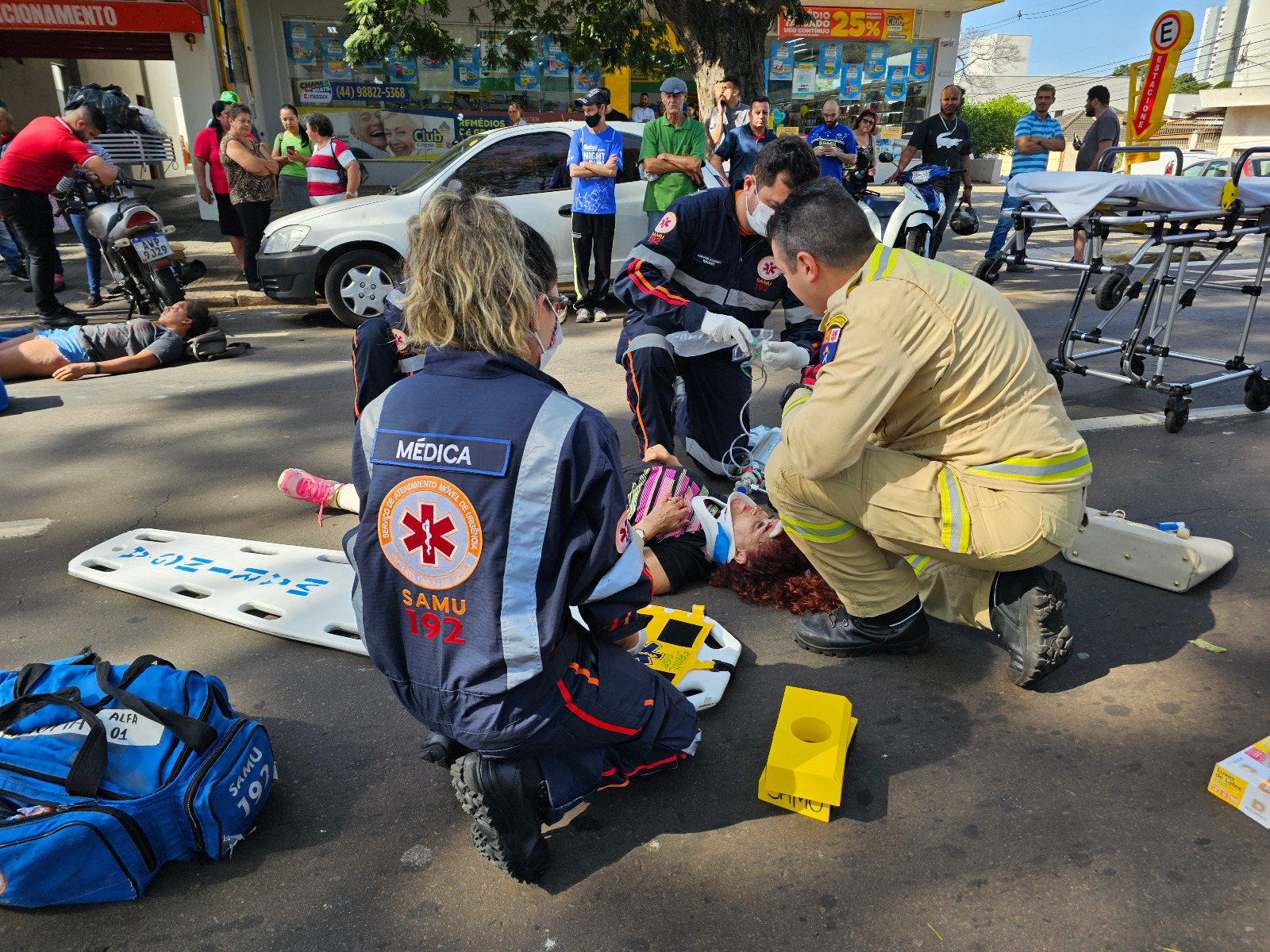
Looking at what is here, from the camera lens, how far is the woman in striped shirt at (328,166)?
8.59 metres

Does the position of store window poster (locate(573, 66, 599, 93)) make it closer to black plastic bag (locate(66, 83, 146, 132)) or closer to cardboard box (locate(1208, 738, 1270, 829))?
black plastic bag (locate(66, 83, 146, 132))

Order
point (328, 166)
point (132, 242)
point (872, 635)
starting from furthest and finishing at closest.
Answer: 1. point (328, 166)
2. point (132, 242)
3. point (872, 635)

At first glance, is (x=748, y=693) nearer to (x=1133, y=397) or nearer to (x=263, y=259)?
(x=1133, y=397)

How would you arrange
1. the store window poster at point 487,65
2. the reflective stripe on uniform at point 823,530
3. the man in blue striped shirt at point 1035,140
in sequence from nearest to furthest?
the reflective stripe on uniform at point 823,530 → the man in blue striped shirt at point 1035,140 → the store window poster at point 487,65

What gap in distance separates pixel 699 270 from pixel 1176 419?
9.37 ft

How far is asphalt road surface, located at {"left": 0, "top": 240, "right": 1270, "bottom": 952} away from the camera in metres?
1.89

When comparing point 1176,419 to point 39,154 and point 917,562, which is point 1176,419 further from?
point 39,154

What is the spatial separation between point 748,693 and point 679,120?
261 inches

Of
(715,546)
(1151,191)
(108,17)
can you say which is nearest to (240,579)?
(715,546)

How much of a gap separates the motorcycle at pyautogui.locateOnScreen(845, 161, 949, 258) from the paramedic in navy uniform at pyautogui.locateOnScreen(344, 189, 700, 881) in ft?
23.6

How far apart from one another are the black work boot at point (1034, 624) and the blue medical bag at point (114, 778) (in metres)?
2.20

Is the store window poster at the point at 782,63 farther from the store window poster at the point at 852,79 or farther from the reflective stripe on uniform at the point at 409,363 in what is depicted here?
the reflective stripe on uniform at the point at 409,363

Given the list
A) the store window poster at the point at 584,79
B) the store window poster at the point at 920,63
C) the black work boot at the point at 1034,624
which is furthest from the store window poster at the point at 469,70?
the black work boot at the point at 1034,624

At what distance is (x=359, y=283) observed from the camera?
7.75m
